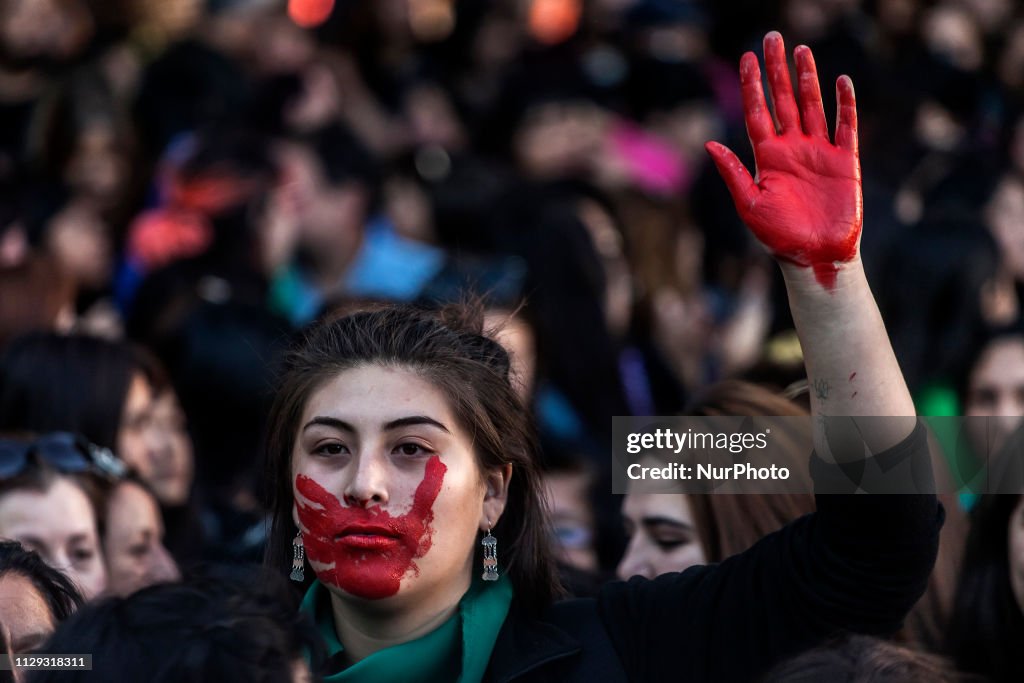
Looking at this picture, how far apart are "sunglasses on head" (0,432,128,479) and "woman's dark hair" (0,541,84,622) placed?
2.87 ft

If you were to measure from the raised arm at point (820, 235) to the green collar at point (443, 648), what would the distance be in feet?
2.20

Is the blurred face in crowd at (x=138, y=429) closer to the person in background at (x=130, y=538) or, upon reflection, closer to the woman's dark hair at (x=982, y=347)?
the person in background at (x=130, y=538)

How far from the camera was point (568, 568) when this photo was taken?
3576 mm

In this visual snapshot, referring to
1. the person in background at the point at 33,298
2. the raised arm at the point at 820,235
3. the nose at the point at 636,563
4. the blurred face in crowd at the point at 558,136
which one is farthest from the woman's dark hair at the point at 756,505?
the blurred face in crowd at the point at 558,136

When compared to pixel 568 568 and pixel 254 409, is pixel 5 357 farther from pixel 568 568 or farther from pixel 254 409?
pixel 568 568

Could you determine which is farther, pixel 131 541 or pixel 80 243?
pixel 80 243

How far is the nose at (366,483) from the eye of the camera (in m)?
2.66

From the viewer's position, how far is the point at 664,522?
11.3 feet

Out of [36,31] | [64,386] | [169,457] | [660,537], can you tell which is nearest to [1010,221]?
[660,537]

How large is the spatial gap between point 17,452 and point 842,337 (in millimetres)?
2126

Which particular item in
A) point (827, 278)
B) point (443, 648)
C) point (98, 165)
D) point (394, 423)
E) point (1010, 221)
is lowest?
point (443, 648)

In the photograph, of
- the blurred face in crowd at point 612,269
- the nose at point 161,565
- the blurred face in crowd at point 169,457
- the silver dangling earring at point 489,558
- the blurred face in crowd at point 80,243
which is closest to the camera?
the silver dangling earring at point 489,558

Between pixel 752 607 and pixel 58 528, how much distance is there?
5.79 feet

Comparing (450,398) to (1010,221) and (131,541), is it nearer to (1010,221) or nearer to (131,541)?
(131,541)
